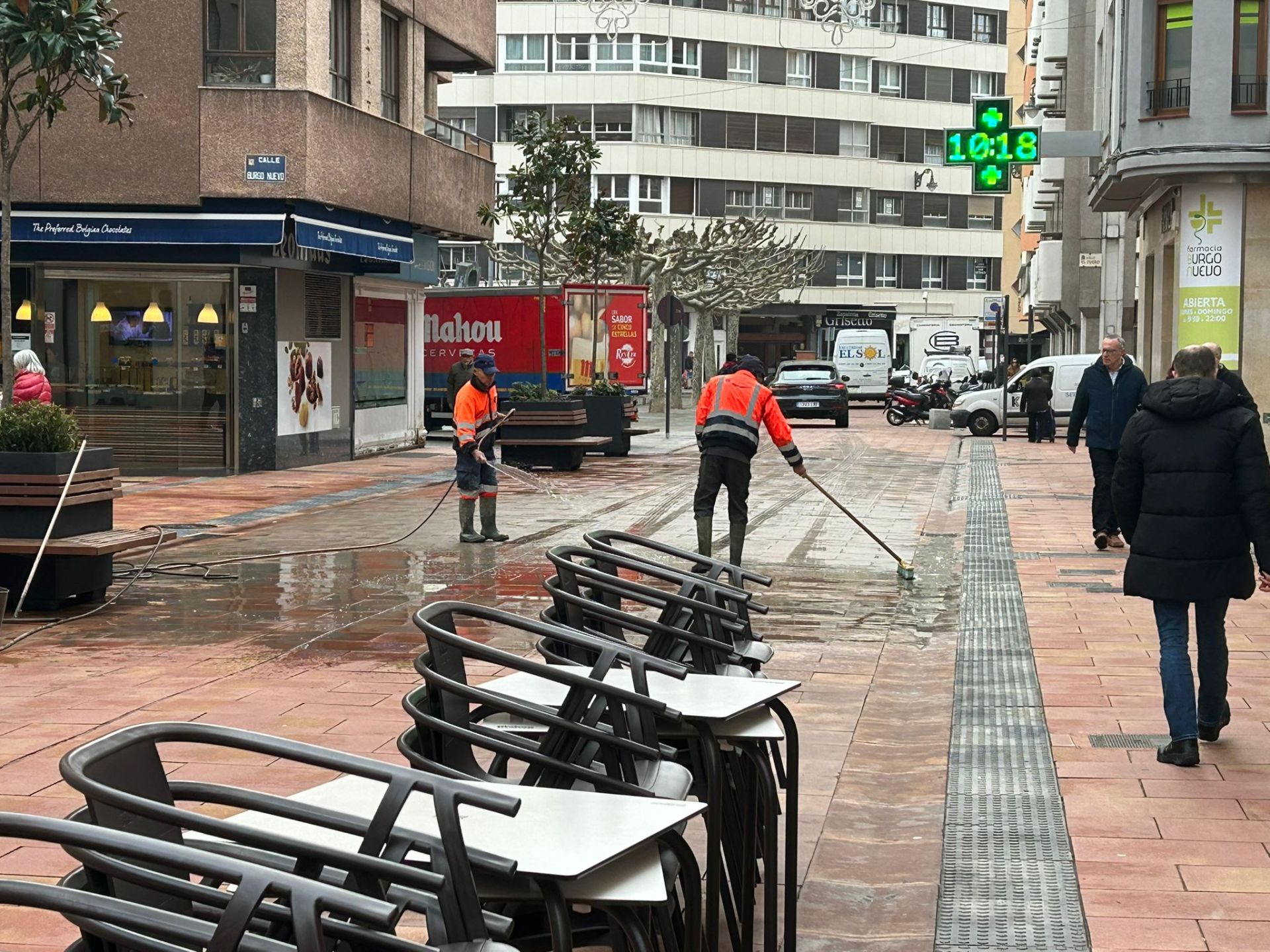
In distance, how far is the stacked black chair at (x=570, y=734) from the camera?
144 inches

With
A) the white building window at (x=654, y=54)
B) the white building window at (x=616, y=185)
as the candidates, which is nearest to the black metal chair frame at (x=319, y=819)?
the white building window at (x=616, y=185)

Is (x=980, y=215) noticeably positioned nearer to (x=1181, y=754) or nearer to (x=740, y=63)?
(x=740, y=63)

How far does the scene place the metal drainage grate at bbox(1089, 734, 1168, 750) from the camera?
291 inches

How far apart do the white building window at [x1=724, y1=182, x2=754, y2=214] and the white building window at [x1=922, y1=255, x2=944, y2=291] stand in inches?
407

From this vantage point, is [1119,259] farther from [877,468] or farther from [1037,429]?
[877,468]

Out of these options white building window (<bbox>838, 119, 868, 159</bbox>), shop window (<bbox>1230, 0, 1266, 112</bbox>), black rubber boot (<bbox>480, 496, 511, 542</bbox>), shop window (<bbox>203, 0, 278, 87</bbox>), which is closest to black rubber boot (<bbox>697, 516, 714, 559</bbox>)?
black rubber boot (<bbox>480, 496, 511, 542</bbox>)

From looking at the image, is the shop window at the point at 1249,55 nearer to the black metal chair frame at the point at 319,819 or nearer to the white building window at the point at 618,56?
the black metal chair frame at the point at 319,819

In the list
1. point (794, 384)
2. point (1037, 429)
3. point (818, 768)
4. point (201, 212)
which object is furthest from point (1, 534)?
point (794, 384)

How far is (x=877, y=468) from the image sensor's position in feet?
91.5

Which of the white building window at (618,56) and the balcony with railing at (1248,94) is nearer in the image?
the balcony with railing at (1248,94)

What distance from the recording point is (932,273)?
80.3 metres

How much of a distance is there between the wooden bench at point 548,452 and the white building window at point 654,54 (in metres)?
46.5

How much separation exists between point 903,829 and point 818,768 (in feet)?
3.13

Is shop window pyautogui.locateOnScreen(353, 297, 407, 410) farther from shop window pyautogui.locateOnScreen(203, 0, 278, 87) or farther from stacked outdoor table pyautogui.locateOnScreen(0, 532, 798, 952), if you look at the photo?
stacked outdoor table pyautogui.locateOnScreen(0, 532, 798, 952)
